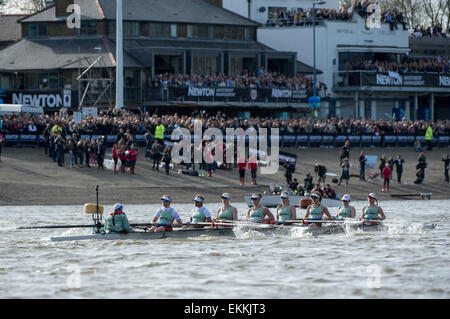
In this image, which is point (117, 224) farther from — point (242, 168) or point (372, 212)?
point (242, 168)

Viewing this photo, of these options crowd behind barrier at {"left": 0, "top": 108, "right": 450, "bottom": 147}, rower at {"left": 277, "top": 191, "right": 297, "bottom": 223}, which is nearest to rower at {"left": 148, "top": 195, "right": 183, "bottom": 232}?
rower at {"left": 277, "top": 191, "right": 297, "bottom": 223}

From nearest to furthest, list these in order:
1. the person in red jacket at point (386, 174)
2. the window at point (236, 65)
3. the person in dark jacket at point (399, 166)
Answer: the person in red jacket at point (386, 174) → the person in dark jacket at point (399, 166) → the window at point (236, 65)

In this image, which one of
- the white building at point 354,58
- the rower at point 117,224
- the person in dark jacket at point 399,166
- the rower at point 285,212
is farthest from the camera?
the white building at point 354,58

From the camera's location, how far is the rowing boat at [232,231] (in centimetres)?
2636

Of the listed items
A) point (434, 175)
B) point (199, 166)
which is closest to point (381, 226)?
point (199, 166)

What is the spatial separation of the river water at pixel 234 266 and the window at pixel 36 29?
3473 cm

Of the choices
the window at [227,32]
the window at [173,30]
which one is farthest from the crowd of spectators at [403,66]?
the window at [173,30]

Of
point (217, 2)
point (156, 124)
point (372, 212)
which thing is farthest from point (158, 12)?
point (372, 212)

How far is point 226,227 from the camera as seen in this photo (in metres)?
28.3

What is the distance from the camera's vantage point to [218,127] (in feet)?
164

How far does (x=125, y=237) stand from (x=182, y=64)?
1455 inches

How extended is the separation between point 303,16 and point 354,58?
191 inches

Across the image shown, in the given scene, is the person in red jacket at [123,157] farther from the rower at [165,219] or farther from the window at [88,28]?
the window at [88,28]

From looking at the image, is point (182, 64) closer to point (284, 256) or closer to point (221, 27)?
point (221, 27)
